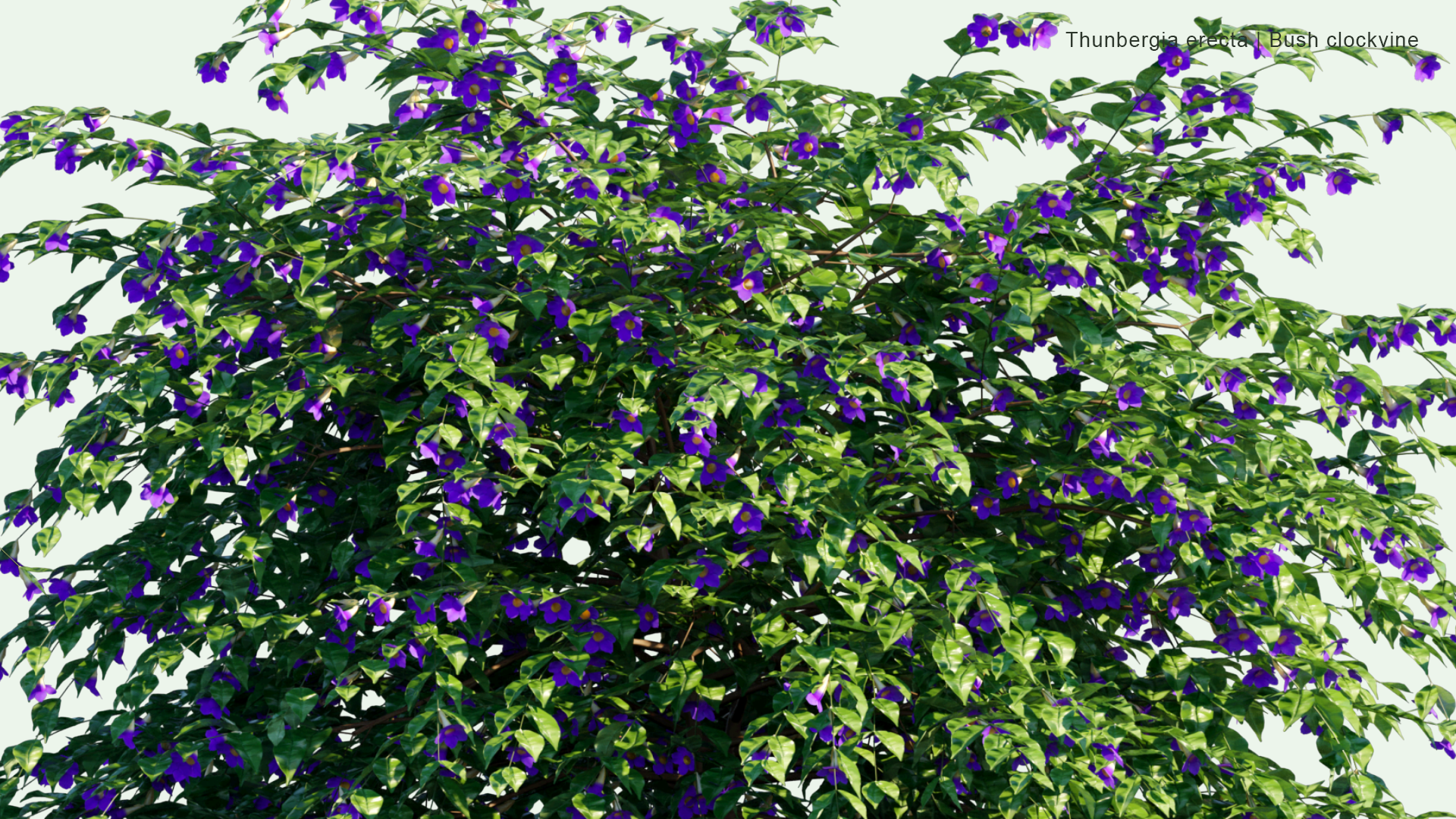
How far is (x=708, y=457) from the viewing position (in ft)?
17.1

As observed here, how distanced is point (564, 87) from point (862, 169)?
117 centimetres

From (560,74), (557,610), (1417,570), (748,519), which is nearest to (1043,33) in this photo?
(560,74)

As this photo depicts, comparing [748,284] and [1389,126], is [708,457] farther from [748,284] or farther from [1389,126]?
[1389,126]

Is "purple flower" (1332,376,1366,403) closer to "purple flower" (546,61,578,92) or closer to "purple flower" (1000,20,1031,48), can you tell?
"purple flower" (1000,20,1031,48)

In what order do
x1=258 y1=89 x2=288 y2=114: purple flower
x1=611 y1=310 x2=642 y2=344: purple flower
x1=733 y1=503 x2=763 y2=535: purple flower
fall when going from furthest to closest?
x1=258 y1=89 x2=288 y2=114: purple flower → x1=611 y1=310 x2=642 y2=344: purple flower → x1=733 y1=503 x2=763 y2=535: purple flower

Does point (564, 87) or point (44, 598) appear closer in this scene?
point (564, 87)

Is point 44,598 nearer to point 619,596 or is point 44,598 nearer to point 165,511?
point 165,511

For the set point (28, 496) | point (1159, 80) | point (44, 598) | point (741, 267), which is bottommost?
point (44, 598)

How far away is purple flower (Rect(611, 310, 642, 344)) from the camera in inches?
210

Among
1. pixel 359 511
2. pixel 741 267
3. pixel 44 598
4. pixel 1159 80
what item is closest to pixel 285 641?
pixel 359 511

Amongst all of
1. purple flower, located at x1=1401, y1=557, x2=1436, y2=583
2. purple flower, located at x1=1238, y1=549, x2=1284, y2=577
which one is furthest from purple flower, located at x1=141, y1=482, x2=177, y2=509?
purple flower, located at x1=1401, y1=557, x2=1436, y2=583

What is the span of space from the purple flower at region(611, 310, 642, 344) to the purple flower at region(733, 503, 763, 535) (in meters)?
0.68

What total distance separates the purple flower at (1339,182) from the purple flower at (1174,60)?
635mm

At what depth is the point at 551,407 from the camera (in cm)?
591
